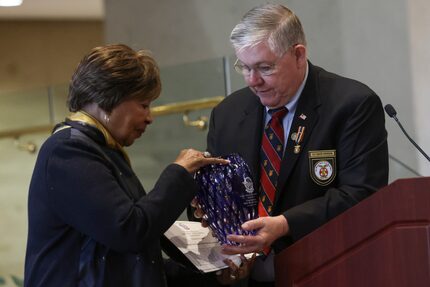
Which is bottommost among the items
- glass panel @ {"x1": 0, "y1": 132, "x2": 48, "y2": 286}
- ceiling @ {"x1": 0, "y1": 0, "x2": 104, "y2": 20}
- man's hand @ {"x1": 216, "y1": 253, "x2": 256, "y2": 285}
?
glass panel @ {"x1": 0, "y1": 132, "x2": 48, "y2": 286}

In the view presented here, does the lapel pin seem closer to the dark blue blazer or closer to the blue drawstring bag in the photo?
the blue drawstring bag

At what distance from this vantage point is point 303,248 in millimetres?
2166

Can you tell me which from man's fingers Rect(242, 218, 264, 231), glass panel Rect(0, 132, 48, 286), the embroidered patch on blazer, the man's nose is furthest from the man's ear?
glass panel Rect(0, 132, 48, 286)

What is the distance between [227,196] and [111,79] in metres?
0.42

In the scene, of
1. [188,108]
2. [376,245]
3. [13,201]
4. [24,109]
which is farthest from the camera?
[13,201]

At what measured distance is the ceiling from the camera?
8.23 meters

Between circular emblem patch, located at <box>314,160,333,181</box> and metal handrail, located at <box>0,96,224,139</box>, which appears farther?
metal handrail, located at <box>0,96,224,139</box>

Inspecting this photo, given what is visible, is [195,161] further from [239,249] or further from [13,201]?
[13,201]

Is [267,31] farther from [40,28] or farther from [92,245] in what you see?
[40,28]

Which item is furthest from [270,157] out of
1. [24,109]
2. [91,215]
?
[24,109]

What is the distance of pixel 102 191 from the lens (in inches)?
82.5

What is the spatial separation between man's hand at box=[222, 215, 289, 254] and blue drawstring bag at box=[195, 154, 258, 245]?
22 millimetres

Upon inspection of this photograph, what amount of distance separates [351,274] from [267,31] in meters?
0.77

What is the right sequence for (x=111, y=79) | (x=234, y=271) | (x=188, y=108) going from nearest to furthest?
1. (x=111, y=79)
2. (x=234, y=271)
3. (x=188, y=108)
